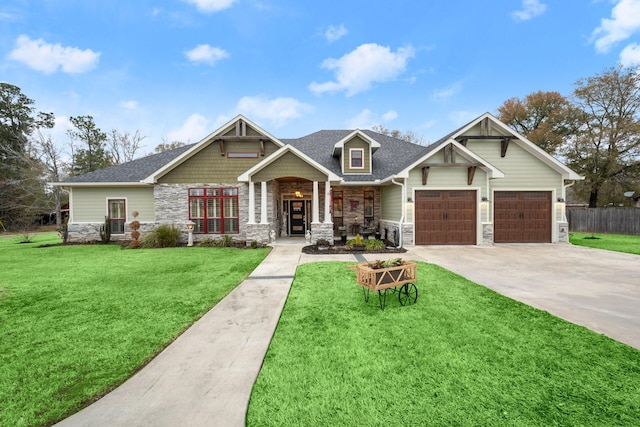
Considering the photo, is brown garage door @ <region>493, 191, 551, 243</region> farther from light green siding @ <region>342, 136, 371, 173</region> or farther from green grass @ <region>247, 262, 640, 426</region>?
green grass @ <region>247, 262, 640, 426</region>

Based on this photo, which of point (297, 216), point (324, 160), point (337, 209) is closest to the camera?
point (337, 209)

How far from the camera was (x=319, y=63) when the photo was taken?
25.8 m

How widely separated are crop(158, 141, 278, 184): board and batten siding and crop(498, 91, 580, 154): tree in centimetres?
2755

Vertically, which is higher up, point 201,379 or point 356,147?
point 356,147

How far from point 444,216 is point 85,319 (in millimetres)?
13107

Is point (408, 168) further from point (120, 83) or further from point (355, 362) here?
point (120, 83)

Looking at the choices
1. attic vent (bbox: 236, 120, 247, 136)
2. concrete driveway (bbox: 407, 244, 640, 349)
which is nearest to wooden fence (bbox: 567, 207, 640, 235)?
concrete driveway (bbox: 407, 244, 640, 349)

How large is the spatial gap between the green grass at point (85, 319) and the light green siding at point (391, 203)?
7657 mm

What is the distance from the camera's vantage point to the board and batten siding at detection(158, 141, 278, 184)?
13.8 m

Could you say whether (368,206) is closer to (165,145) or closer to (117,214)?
(117,214)

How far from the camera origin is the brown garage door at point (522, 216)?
1346 cm

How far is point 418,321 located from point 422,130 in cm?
3180

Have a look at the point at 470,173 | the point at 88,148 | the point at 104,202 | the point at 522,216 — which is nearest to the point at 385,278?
the point at 470,173

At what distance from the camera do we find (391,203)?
14195 millimetres
